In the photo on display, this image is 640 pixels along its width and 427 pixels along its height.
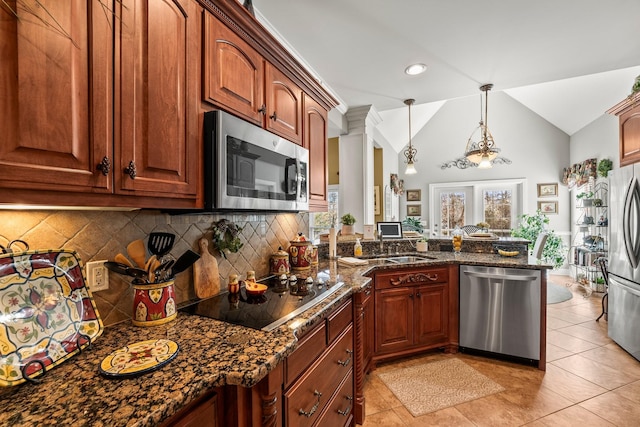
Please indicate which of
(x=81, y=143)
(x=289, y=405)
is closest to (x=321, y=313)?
(x=289, y=405)

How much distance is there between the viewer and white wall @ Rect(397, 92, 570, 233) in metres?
6.18

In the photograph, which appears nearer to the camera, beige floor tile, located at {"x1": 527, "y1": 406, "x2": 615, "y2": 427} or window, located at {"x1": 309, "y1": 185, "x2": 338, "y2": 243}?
beige floor tile, located at {"x1": 527, "y1": 406, "x2": 615, "y2": 427}

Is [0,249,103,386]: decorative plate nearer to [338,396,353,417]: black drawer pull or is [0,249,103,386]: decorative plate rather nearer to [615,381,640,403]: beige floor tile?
[338,396,353,417]: black drawer pull

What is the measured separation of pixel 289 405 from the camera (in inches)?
43.8

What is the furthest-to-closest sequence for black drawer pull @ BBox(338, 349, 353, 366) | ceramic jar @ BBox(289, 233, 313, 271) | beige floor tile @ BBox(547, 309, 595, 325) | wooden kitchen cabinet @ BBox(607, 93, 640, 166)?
1. beige floor tile @ BBox(547, 309, 595, 325)
2. wooden kitchen cabinet @ BBox(607, 93, 640, 166)
3. ceramic jar @ BBox(289, 233, 313, 271)
4. black drawer pull @ BBox(338, 349, 353, 366)

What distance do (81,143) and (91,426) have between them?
70 cm

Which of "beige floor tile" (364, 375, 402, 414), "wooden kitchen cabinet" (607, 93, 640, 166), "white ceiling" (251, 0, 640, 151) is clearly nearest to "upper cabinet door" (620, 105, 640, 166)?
"wooden kitchen cabinet" (607, 93, 640, 166)

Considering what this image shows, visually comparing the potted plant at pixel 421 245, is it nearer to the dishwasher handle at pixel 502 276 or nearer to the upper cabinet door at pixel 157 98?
the dishwasher handle at pixel 502 276

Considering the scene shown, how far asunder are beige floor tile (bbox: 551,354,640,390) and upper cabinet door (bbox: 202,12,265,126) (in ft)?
→ 10.6

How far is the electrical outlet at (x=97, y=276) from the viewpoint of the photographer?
1.10 m

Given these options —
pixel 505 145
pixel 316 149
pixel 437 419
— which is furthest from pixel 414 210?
pixel 437 419

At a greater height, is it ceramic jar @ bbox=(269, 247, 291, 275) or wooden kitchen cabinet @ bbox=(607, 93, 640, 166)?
wooden kitchen cabinet @ bbox=(607, 93, 640, 166)

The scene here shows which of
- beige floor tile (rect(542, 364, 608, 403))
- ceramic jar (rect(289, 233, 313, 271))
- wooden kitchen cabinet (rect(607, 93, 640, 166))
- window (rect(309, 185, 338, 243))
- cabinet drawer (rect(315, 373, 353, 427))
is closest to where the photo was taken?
cabinet drawer (rect(315, 373, 353, 427))

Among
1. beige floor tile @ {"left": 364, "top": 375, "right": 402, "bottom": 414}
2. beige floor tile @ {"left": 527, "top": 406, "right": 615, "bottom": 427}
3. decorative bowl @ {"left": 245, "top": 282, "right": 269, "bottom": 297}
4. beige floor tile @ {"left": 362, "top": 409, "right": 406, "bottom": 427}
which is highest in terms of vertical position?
decorative bowl @ {"left": 245, "top": 282, "right": 269, "bottom": 297}
